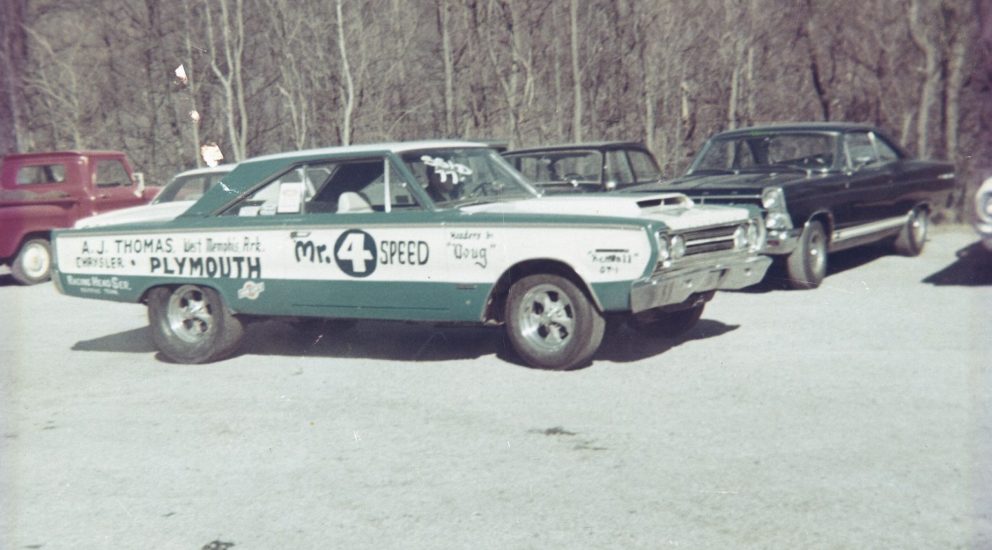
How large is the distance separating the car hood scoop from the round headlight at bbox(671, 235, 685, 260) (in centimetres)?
7

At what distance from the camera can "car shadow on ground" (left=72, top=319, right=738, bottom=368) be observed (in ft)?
26.2

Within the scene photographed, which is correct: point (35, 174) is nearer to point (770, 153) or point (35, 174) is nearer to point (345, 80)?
point (345, 80)

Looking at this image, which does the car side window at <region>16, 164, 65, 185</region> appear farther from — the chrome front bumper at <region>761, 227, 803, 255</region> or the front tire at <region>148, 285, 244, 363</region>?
the chrome front bumper at <region>761, 227, 803, 255</region>

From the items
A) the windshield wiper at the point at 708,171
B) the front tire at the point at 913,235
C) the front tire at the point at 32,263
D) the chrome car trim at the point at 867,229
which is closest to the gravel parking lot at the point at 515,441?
the chrome car trim at the point at 867,229

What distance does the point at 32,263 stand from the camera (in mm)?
14734

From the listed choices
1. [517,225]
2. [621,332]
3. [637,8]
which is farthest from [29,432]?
[637,8]

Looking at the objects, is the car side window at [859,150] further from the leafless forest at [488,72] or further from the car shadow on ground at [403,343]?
the leafless forest at [488,72]

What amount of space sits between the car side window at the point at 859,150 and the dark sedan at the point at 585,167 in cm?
208

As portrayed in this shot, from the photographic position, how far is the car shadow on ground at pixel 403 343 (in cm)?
798

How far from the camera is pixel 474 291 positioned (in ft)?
→ 23.8

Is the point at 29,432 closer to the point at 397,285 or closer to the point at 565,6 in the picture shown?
the point at 397,285

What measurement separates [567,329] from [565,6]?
18.0 m

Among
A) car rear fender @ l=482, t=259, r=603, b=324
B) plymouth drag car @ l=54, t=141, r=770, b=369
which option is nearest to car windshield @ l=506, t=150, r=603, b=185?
plymouth drag car @ l=54, t=141, r=770, b=369

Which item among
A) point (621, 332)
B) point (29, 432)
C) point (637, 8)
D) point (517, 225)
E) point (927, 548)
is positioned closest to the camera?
point (927, 548)
